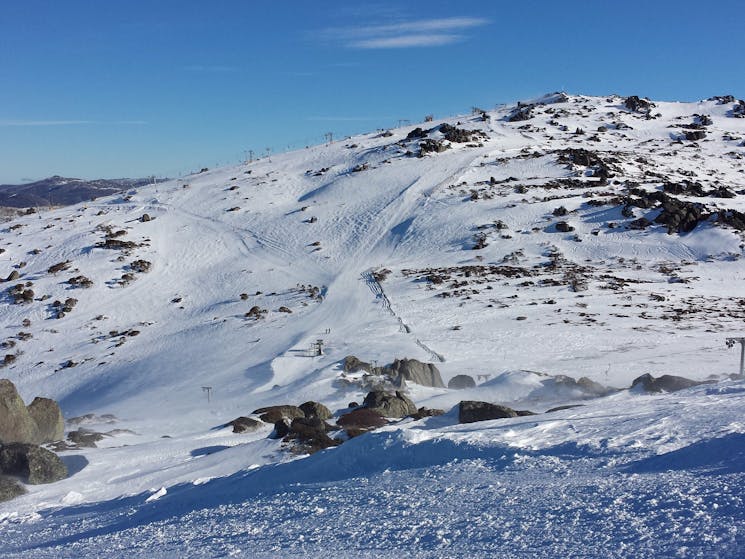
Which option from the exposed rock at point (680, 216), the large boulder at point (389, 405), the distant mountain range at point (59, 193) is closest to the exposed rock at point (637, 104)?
the exposed rock at point (680, 216)

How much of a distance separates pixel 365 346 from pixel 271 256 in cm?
1754

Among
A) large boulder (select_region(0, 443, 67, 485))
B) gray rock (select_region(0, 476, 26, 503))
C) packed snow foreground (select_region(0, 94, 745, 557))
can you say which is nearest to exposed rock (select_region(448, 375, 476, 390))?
packed snow foreground (select_region(0, 94, 745, 557))

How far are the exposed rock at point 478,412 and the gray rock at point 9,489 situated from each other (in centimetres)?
928

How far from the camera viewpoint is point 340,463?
386 inches

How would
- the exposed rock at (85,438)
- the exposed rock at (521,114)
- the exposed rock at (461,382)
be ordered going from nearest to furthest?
the exposed rock at (85,438)
the exposed rock at (461,382)
the exposed rock at (521,114)

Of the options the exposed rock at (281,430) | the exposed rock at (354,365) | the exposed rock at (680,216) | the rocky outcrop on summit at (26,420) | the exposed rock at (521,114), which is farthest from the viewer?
the exposed rock at (521,114)

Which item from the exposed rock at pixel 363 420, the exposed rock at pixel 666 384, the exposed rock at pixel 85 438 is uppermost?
the exposed rock at pixel 363 420

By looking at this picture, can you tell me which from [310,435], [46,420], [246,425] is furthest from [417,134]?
[310,435]

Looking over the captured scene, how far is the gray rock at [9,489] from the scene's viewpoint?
39.8 ft

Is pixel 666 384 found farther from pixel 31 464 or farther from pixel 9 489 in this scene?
pixel 9 489

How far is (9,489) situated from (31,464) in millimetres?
1011

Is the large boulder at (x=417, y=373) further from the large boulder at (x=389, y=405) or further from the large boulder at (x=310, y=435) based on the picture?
the large boulder at (x=310, y=435)

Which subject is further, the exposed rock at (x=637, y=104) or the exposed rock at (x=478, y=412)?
the exposed rock at (x=637, y=104)

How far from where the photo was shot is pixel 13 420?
1688cm
